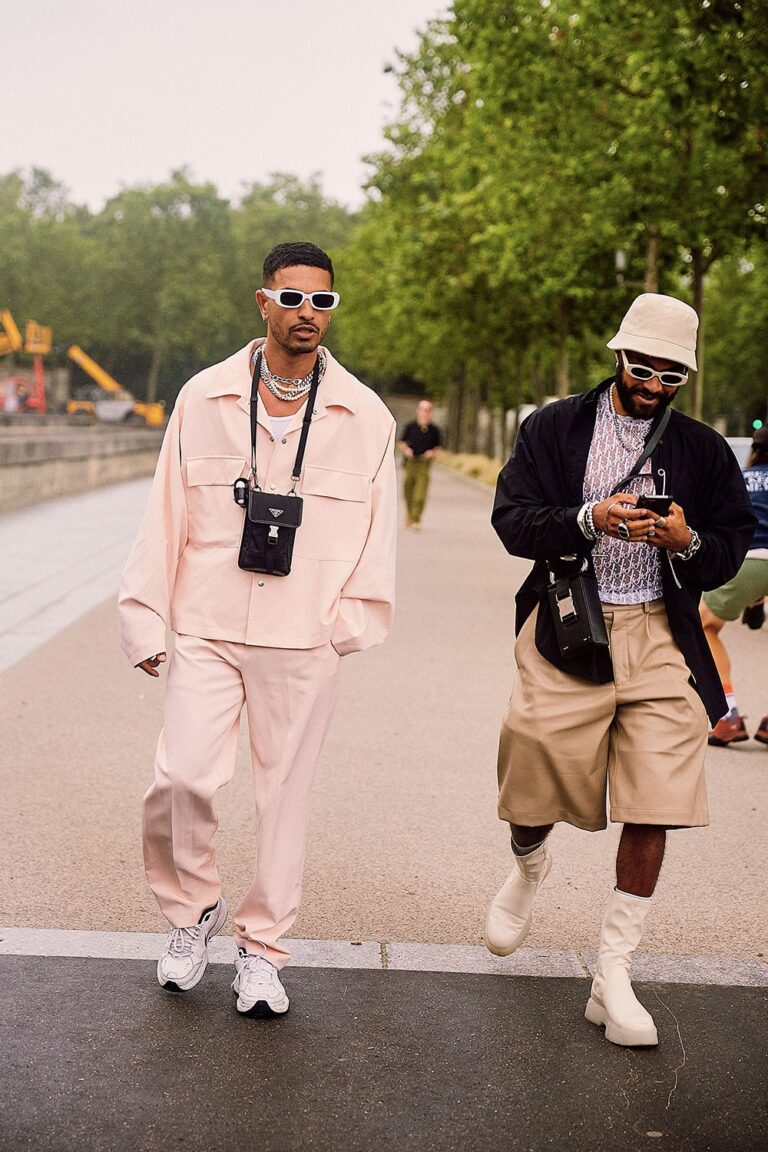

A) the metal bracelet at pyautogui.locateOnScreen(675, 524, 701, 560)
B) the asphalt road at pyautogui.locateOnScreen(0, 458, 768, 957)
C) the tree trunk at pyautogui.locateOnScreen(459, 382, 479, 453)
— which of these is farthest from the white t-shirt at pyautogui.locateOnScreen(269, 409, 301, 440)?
the tree trunk at pyautogui.locateOnScreen(459, 382, 479, 453)

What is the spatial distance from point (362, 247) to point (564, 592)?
59.7m

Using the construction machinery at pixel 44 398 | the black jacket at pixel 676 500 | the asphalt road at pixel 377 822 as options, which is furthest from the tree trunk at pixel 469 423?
the black jacket at pixel 676 500

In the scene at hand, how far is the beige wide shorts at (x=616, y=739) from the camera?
427cm

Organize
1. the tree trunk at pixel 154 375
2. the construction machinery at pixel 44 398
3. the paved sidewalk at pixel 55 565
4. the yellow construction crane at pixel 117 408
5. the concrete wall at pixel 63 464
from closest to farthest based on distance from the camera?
1. the paved sidewalk at pixel 55 565
2. the concrete wall at pixel 63 464
3. the construction machinery at pixel 44 398
4. the yellow construction crane at pixel 117 408
5. the tree trunk at pixel 154 375

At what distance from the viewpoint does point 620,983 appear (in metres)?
4.23

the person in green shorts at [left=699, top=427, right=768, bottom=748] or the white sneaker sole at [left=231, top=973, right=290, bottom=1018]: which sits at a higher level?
the person in green shorts at [left=699, top=427, right=768, bottom=748]

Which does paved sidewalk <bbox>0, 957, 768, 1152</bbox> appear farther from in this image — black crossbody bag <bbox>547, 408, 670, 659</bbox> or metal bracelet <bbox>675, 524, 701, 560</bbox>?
metal bracelet <bbox>675, 524, 701, 560</bbox>

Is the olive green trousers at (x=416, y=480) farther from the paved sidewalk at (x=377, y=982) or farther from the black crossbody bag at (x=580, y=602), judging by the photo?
the black crossbody bag at (x=580, y=602)

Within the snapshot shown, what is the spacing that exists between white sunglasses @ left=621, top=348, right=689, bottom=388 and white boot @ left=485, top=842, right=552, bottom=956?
1307 mm

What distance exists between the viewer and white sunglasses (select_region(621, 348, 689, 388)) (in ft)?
13.9

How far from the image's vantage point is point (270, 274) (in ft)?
13.9

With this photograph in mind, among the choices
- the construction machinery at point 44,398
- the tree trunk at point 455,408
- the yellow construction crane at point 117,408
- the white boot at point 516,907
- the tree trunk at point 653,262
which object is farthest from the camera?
the yellow construction crane at point 117,408

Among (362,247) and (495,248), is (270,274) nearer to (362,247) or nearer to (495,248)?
(495,248)

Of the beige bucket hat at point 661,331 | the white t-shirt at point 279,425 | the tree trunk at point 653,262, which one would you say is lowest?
the white t-shirt at point 279,425
